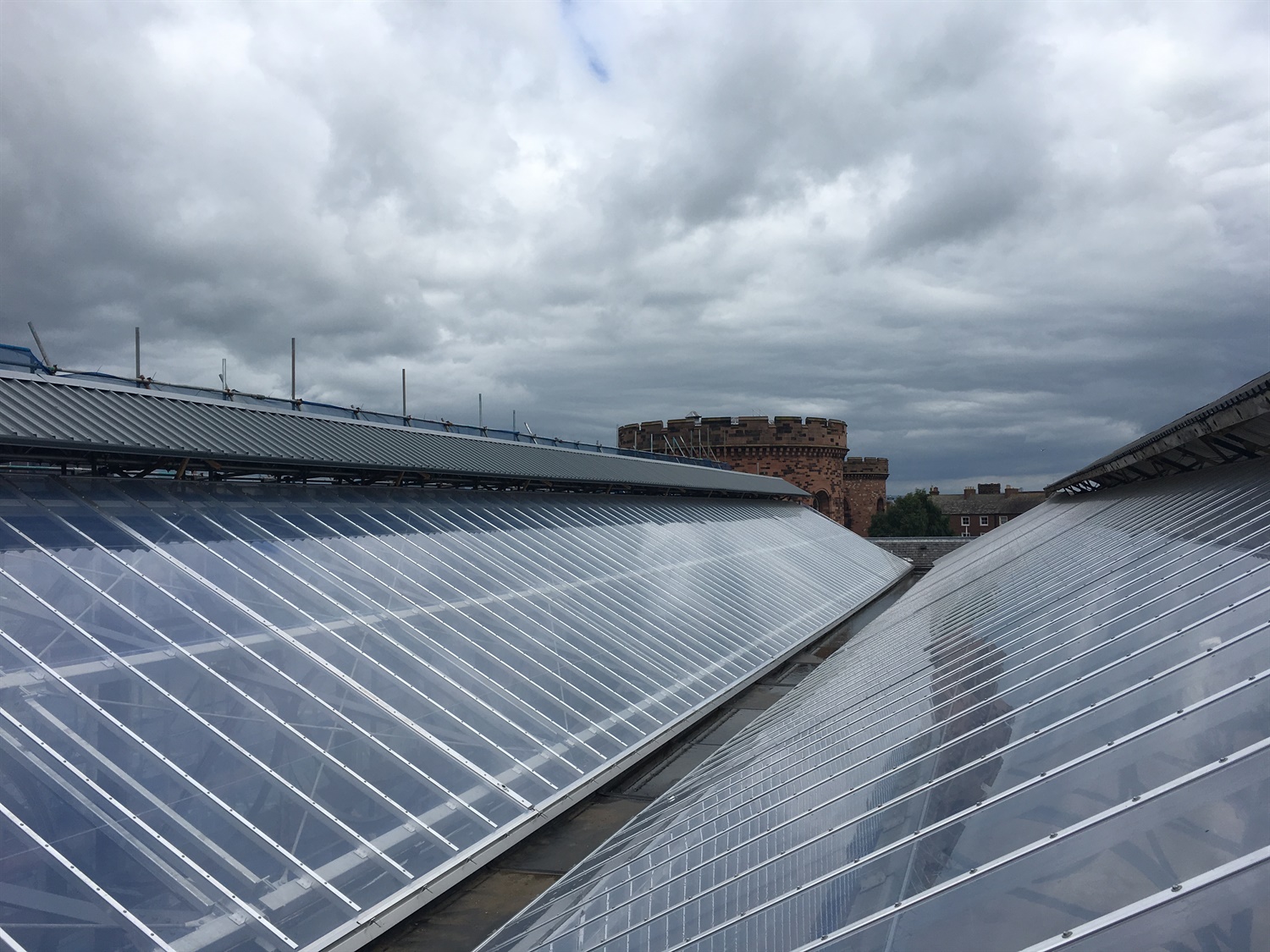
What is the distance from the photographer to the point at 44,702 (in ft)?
19.7

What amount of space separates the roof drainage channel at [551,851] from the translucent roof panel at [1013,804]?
0.64 metres

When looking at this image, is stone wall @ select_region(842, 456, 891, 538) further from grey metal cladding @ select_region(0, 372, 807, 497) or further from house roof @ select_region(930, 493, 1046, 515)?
grey metal cladding @ select_region(0, 372, 807, 497)

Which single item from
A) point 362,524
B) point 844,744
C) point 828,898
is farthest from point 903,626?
point 828,898

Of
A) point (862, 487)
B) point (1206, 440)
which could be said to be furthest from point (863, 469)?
point (1206, 440)

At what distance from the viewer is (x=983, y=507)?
81.8 m

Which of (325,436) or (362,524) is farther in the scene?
(325,436)

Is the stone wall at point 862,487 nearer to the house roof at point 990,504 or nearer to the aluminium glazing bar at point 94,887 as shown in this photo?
the house roof at point 990,504

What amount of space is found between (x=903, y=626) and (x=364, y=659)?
8.91 m

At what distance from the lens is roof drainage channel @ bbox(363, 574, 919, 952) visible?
22.0ft

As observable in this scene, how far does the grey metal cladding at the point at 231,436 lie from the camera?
9.25 m

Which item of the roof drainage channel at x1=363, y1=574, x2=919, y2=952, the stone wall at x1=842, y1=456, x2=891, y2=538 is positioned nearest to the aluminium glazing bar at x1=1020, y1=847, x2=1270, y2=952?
the roof drainage channel at x1=363, y1=574, x2=919, y2=952

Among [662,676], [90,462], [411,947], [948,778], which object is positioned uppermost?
[90,462]

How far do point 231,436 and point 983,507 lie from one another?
263 feet

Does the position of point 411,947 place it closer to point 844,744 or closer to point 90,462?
point 844,744
